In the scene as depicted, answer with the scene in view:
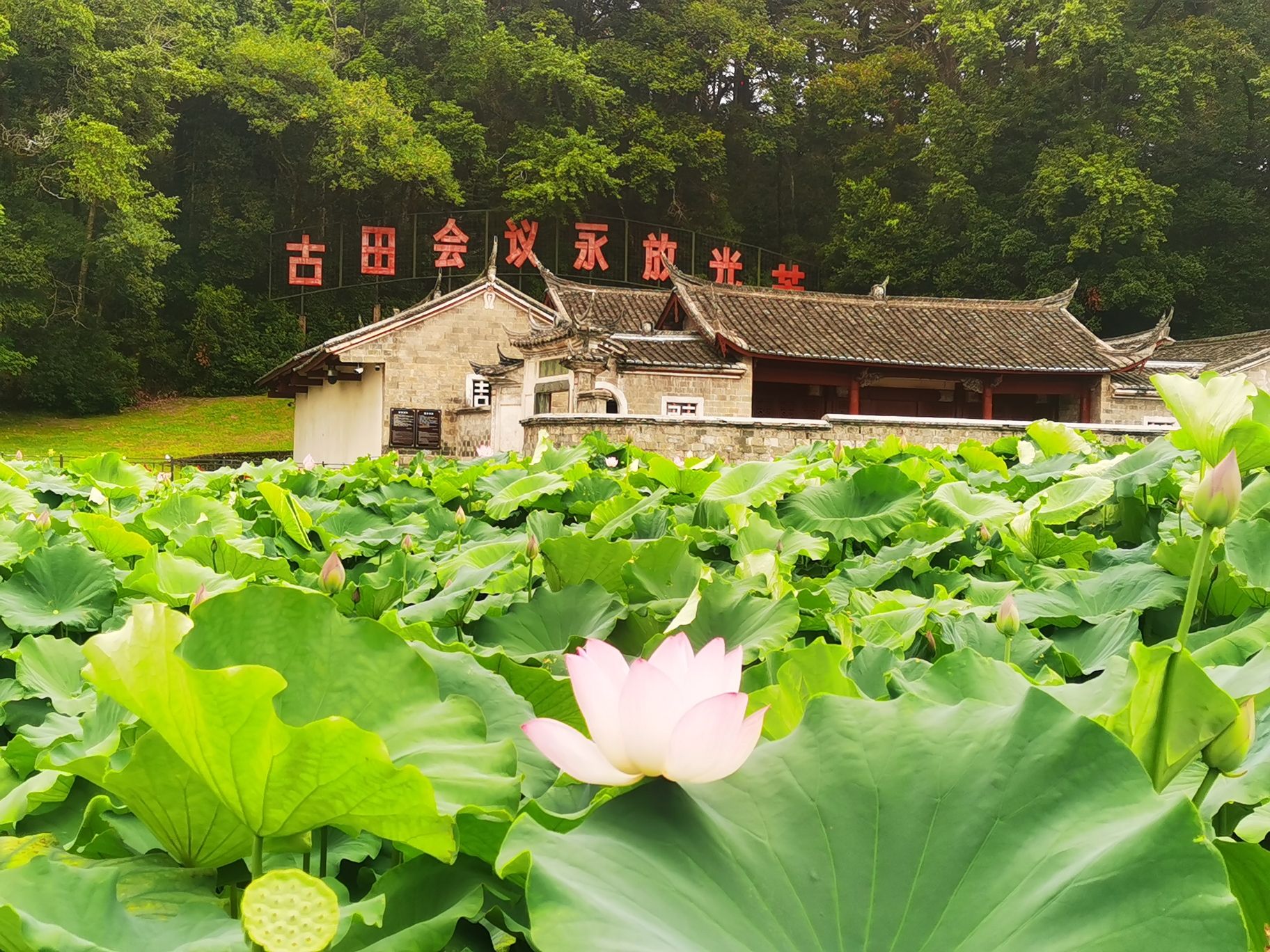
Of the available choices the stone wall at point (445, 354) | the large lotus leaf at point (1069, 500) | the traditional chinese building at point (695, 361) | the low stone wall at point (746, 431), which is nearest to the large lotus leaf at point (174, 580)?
the large lotus leaf at point (1069, 500)

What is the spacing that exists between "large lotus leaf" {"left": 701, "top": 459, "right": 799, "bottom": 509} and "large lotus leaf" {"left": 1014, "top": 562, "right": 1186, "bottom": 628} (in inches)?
23.6

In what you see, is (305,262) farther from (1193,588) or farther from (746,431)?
(1193,588)

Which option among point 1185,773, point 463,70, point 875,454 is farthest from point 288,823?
point 463,70

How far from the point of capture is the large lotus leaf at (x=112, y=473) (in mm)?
3367

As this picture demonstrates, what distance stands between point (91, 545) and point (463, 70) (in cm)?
2956

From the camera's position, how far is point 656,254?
2762 centimetres

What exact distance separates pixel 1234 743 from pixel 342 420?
865 inches

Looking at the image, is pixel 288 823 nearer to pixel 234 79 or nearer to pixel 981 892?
pixel 981 892

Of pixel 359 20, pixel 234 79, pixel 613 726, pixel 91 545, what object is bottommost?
pixel 91 545

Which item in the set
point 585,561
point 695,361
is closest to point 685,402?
point 695,361

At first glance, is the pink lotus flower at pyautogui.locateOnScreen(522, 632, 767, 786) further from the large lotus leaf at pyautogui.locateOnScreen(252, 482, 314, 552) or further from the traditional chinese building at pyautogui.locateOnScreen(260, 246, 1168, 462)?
the traditional chinese building at pyautogui.locateOnScreen(260, 246, 1168, 462)

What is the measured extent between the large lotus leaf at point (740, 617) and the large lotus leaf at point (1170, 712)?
0.53m

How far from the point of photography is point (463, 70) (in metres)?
29.2

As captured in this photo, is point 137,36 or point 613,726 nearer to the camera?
point 613,726
